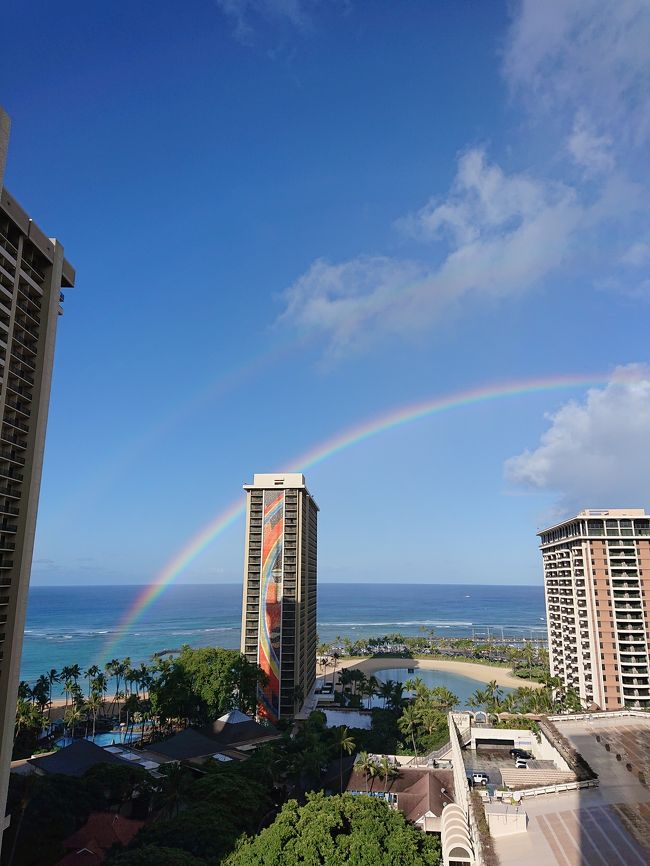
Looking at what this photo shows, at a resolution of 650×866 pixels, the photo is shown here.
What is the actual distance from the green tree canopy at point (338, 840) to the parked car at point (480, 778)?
404 centimetres

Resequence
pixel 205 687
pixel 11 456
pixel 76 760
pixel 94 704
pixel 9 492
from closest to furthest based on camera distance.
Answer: pixel 9 492
pixel 11 456
pixel 76 760
pixel 205 687
pixel 94 704

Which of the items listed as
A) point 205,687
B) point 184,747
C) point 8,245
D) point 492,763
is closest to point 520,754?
point 492,763

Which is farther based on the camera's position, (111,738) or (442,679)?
(442,679)

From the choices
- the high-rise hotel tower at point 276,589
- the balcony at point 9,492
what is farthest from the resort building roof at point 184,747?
the balcony at point 9,492

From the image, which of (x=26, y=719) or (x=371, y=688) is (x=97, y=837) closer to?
(x=26, y=719)

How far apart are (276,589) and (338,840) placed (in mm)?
52032

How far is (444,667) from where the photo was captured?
13100 cm

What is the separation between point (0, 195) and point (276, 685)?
6993 cm

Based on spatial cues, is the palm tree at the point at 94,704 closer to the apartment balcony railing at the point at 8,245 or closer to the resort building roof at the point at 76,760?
the resort building roof at the point at 76,760

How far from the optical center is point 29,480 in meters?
28.5

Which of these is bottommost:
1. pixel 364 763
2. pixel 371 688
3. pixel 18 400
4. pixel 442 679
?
pixel 442 679

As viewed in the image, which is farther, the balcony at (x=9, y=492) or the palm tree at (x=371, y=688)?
the palm tree at (x=371, y=688)

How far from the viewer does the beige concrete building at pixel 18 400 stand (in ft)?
88.0

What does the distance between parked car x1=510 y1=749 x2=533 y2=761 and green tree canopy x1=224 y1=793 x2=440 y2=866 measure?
12837 millimetres
